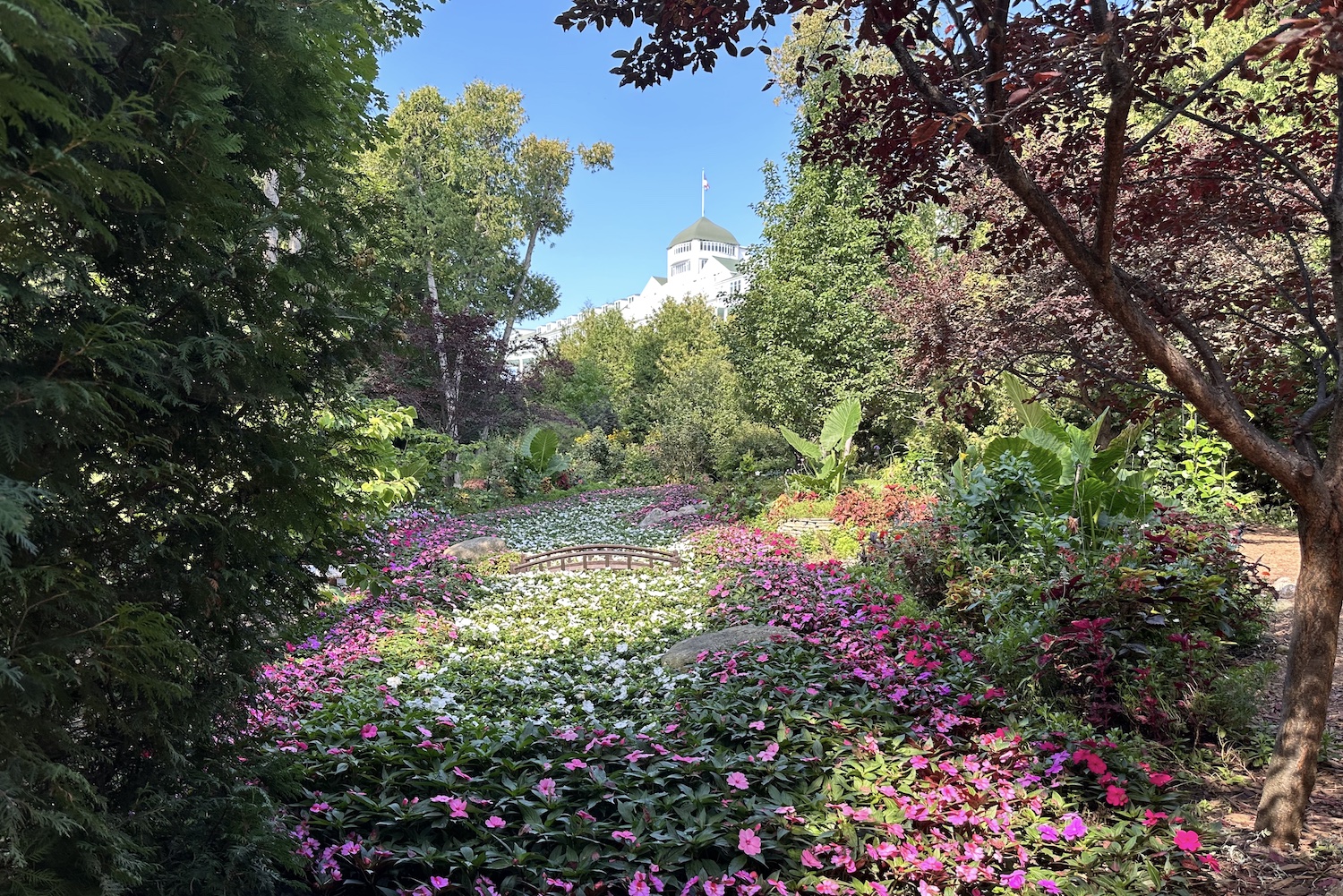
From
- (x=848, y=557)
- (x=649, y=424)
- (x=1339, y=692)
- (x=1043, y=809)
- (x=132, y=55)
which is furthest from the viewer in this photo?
(x=649, y=424)

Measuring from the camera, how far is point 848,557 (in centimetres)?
712

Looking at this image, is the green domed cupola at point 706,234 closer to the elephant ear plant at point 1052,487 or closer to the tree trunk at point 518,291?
the tree trunk at point 518,291

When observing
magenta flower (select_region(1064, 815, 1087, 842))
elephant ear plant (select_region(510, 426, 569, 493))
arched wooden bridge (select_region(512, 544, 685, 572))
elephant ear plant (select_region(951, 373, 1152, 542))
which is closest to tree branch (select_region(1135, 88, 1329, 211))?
magenta flower (select_region(1064, 815, 1087, 842))

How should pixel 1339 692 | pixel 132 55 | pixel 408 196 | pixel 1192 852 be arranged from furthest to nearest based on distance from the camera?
pixel 408 196 → pixel 1339 692 → pixel 1192 852 → pixel 132 55

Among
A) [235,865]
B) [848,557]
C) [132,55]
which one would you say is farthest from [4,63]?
[848,557]

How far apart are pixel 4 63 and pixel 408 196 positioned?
21079 millimetres

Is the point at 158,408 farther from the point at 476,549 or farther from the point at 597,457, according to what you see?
the point at 597,457

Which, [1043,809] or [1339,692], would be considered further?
[1339,692]

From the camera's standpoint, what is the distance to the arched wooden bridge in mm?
7953

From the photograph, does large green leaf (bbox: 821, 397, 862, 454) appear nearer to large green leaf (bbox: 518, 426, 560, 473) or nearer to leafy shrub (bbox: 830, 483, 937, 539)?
leafy shrub (bbox: 830, 483, 937, 539)

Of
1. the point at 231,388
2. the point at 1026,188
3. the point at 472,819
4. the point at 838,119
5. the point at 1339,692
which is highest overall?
the point at 838,119

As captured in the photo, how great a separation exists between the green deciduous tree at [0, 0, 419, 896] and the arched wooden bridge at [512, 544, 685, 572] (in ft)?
18.2

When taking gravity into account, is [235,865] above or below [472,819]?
above

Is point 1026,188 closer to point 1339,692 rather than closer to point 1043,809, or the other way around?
point 1043,809
